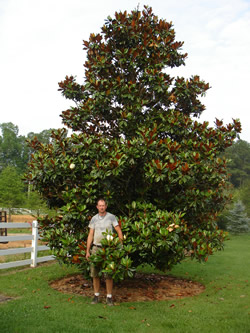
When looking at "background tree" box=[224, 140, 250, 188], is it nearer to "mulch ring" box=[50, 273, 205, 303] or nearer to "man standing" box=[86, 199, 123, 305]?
"mulch ring" box=[50, 273, 205, 303]

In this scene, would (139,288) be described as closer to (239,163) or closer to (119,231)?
(119,231)

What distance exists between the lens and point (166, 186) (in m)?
6.68

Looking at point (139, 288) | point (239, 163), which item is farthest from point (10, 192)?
point (239, 163)

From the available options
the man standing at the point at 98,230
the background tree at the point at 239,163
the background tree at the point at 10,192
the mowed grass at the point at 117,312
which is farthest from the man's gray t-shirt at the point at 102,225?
the background tree at the point at 239,163

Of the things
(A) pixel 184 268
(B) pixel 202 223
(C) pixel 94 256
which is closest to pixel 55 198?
(C) pixel 94 256

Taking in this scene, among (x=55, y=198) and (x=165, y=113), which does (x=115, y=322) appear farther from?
(x=165, y=113)

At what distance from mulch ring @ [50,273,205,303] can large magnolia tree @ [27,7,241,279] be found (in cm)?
61

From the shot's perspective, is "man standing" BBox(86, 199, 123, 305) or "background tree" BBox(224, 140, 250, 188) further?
"background tree" BBox(224, 140, 250, 188)

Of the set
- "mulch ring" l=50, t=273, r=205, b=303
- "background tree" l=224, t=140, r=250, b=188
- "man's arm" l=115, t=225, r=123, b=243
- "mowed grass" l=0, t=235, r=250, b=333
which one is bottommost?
"mulch ring" l=50, t=273, r=205, b=303

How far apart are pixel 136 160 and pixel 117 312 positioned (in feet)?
9.36

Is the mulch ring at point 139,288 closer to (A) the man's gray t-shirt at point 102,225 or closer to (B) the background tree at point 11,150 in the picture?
(A) the man's gray t-shirt at point 102,225

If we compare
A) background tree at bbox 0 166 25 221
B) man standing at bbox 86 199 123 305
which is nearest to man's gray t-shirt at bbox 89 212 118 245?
man standing at bbox 86 199 123 305

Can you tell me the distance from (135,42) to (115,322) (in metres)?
6.29

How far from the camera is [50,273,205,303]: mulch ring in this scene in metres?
6.84
